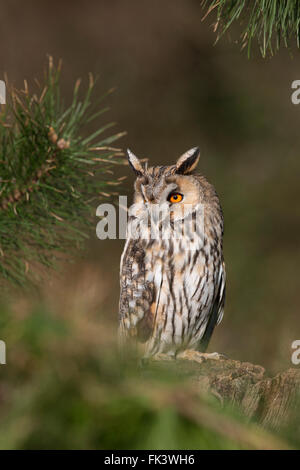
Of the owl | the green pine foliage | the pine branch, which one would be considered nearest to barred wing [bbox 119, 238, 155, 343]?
the owl

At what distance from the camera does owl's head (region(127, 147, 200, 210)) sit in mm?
2102

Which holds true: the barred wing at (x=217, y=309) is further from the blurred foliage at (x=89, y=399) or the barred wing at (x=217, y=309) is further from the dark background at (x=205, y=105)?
the dark background at (x=205, y=105)

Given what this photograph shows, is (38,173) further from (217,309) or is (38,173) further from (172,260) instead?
(217,309)

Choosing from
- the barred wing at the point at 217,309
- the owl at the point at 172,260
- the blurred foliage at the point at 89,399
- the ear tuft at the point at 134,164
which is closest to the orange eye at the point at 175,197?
the owl at the point at 172,260

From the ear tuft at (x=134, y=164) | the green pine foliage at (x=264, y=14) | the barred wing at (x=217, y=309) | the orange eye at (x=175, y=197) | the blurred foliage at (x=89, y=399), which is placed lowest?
the barred wing at (x=217, y=309)

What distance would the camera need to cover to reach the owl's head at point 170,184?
2102mm

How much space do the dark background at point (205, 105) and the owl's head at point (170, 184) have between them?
2790mm

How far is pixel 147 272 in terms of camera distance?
2.14 meters

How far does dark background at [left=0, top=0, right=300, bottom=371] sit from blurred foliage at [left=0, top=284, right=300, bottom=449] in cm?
440

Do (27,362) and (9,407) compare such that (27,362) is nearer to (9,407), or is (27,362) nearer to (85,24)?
(9,407)

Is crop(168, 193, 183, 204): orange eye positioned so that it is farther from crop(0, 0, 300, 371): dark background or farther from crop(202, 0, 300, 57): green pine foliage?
crop(0, 0, 300, 371): dark background

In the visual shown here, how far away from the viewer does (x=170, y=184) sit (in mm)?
2119
